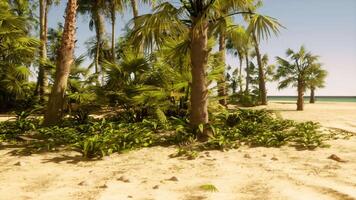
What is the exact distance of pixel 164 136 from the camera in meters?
6.57

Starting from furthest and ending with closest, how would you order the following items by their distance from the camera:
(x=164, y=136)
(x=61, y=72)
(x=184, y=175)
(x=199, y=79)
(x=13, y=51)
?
(x=13, y=51), (x=61, y=72), (x=164, y=136), (x=199, y=79), (x=184, y=175)

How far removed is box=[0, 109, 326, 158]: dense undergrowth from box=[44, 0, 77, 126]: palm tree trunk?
1.18 feet

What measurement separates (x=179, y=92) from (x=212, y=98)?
843 millimetres

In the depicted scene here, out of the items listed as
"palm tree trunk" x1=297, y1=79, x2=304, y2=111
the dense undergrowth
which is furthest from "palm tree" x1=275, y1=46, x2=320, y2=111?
the dense undergrowth

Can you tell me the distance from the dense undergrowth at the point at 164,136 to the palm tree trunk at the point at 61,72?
361mm

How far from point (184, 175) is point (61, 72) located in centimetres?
492

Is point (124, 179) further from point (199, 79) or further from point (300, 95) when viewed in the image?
point (300, 95)

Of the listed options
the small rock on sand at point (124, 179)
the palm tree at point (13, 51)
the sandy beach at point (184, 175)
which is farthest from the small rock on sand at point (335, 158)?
the palm tree at point (13, 51)

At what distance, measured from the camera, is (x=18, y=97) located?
15531 millimetres

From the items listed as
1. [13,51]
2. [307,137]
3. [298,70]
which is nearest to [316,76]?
[298,70]

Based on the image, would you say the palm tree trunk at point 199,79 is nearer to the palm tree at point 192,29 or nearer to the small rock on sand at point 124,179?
the palm tree at point 192,29

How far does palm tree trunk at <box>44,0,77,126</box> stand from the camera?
25.3 feet

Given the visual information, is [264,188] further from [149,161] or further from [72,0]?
[72,0]

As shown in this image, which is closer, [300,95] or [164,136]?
[164,136]
